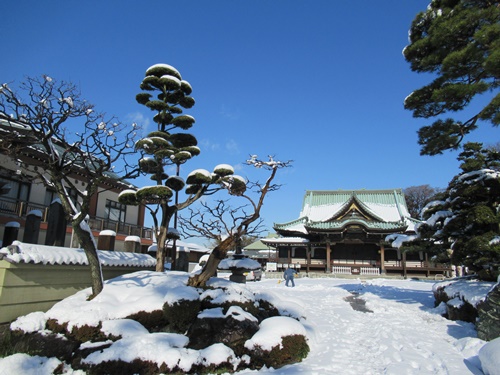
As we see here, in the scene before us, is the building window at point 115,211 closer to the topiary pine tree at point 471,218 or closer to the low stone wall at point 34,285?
the low stone wall at point 34,285

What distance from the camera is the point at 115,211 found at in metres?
23.8

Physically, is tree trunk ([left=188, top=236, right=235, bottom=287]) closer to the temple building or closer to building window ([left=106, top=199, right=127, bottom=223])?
building window ([left=106, top=199, right=127, bottom=223])

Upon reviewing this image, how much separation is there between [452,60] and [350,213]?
2570 cm

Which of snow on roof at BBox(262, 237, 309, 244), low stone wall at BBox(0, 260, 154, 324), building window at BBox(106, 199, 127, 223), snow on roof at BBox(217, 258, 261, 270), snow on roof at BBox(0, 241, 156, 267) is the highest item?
building window at BBox(106, 199, 127, 223)

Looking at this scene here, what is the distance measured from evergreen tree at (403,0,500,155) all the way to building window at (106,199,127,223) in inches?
757

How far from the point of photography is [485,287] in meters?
9.12

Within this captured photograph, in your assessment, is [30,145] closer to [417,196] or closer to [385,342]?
[385,342]

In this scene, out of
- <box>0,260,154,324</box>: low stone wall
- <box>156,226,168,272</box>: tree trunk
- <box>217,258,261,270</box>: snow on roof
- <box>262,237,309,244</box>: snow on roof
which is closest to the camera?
<box>0,260,154,324</box>: low stone wall

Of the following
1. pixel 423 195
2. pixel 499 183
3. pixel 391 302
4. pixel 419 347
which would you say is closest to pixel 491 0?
pixel 499 183

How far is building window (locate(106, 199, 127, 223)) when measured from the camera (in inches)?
909

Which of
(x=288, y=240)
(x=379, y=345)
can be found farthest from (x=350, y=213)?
(x=379, y=345)

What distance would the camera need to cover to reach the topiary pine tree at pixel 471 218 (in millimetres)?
9406

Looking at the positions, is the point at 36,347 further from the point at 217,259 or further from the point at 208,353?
the point at 217,259

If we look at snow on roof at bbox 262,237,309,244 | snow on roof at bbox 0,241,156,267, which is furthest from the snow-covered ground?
snow on roof at bbox 262,237,309,244
